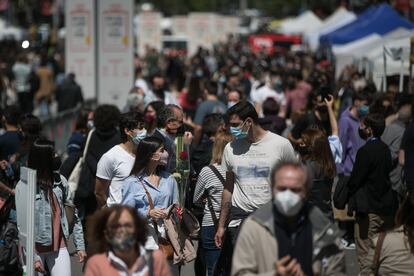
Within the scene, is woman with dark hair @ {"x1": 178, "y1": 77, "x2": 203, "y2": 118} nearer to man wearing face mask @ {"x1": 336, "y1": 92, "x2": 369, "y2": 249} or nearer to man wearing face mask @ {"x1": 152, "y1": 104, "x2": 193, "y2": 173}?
man wearing face mask @ {"x1": 336, "y1": 92, "x2": 369, "y2": 249}

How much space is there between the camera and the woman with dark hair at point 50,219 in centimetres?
812

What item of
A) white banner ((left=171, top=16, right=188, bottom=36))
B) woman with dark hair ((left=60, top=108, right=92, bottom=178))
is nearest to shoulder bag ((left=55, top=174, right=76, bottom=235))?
woman with dark hair ((left=60, top=108, right=92, bottom=178))

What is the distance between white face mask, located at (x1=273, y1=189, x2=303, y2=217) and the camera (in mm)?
5480

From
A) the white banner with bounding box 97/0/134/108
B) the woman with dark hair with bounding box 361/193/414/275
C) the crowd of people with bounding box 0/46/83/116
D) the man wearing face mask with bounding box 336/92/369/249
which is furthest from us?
the white banner with bounding box 97/0/134/108

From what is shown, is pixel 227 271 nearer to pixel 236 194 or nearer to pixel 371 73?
pixel 236 194

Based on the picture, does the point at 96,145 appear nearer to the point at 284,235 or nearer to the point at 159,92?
the point at 284,235

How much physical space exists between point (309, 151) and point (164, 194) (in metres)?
1.94

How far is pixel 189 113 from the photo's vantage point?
61.8ft

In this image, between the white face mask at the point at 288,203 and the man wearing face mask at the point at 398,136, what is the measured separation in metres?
7.01

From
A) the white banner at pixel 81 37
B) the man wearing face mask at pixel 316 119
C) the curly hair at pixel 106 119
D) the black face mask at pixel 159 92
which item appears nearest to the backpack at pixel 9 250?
the curly hair at pixel 106 119

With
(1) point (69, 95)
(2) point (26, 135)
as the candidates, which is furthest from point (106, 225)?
(1) point (69, 95)

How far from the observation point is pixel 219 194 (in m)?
9.15

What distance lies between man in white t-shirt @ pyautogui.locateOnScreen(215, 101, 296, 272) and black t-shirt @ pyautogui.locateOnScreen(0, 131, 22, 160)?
140 inches

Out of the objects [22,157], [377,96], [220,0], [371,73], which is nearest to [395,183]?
[377,96]
